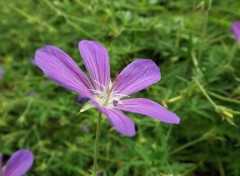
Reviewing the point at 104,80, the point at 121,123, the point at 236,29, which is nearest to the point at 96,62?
the point at 104,80

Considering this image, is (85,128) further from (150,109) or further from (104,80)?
(150,109)

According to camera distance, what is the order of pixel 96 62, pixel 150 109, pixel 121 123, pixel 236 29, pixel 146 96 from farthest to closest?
pixel 146 96 < pixel 236 29 < pixel 96 62 < pixel 150 109 < pixel 121 123

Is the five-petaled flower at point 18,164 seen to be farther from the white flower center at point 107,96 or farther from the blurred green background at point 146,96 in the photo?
the blurred green background at point 146,96

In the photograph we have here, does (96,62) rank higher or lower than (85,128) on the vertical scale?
higher

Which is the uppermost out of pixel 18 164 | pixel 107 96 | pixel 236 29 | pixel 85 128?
pixel 107 96

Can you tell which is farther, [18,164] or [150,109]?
[18,164]

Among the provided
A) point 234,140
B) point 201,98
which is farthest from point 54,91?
point 234,140

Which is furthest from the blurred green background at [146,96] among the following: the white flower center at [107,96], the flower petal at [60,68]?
the flower petal at [60,68]

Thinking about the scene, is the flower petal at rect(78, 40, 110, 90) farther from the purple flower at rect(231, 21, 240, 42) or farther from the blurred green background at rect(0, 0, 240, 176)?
the purple flower at rect(231, 21, 240, 42)

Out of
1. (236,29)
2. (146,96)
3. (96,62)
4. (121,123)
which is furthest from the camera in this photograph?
(146,96)
